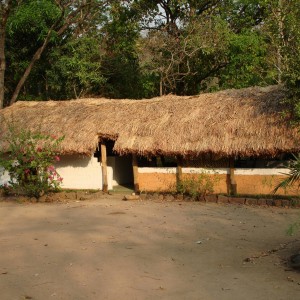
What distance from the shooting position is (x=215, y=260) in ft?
21.6

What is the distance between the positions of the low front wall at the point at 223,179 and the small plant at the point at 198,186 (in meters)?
0.10

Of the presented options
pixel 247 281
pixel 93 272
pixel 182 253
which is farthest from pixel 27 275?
pixel 247 281

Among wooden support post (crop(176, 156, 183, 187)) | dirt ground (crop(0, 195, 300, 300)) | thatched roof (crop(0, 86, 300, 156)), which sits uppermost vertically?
thatched roof (crop(0, 86, 300, 156))

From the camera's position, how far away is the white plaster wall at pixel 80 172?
14617 mm

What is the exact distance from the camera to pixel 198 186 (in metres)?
12.6

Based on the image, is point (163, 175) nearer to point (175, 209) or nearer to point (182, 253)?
point (175, 209)

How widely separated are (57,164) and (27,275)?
30.6ft

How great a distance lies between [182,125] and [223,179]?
187 centimetres

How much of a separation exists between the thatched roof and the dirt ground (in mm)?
1734

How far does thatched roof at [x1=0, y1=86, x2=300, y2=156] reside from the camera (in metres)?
11.9

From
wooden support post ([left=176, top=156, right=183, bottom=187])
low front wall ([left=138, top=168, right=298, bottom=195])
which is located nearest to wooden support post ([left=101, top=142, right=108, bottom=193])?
low front wall ([left=138, top=168, right=298, bottom=195])

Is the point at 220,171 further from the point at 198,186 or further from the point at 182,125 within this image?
the point at 182,125

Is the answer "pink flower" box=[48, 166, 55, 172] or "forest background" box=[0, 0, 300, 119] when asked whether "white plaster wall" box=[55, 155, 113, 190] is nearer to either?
"pink flower" box=[48, 166, 55, 172]

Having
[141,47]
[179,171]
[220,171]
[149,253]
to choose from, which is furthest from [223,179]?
[141,47]
